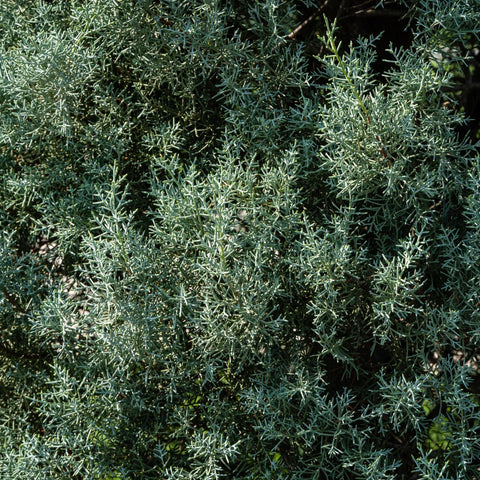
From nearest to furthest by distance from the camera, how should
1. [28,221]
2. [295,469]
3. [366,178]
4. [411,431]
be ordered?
[366,178] → [295,469] → [411,431] → [28,221]

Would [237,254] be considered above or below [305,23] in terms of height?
below

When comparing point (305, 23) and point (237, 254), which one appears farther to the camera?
point (305, 23)

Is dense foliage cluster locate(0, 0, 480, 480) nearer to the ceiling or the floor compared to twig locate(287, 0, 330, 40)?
nearer to the floor

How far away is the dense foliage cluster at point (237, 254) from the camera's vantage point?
2.35m

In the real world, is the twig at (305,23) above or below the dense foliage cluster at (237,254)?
above

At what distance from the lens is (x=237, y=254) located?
8.11 feet

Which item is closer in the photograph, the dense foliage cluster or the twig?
the dense foliage cluster

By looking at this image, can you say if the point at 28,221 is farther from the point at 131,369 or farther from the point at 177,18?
the point at 177,18

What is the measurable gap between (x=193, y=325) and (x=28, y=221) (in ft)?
3.60

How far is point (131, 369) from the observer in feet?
8.58

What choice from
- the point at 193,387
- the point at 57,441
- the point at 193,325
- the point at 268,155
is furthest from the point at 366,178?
the point at 57,441

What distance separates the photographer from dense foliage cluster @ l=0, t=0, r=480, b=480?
2.35 m

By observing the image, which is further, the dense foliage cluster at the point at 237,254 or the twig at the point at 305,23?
the twig at the point at 305,23

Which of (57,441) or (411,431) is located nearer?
(57,441)
